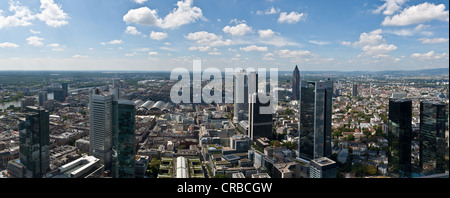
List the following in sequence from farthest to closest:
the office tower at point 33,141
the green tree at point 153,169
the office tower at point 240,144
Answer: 1. the office tower at point 240,144
2. the green tree at point 153,169
3. the office tower at point 33,141

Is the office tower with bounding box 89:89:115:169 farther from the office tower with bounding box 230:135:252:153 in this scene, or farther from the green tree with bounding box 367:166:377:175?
the green tree with bounding box 367:166:377:175

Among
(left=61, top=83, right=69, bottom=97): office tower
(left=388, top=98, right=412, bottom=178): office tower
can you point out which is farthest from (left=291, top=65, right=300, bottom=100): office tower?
(left=61, top=83, right=69, bottom=97): office tower

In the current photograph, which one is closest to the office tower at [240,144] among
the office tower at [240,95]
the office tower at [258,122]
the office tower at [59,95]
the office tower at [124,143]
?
the office tower at [258,122]

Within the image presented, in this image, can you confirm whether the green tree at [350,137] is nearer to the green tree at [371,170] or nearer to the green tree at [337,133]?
the green tree at [337,133]

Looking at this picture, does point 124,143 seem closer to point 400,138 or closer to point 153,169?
point 153,169
